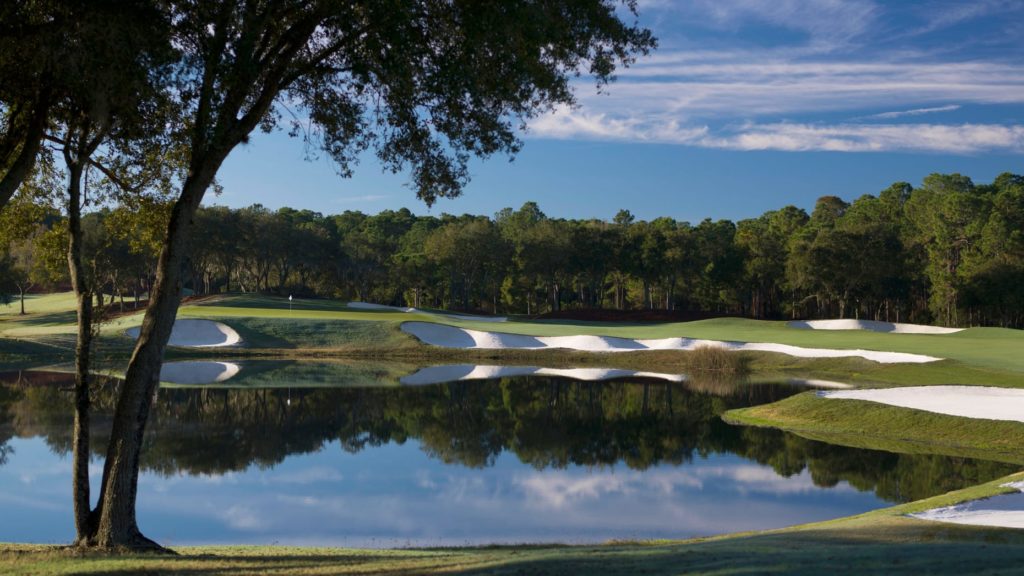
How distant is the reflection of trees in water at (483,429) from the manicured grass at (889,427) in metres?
0.80

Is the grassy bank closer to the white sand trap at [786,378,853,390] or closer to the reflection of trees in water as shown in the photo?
the white sand trap at [786,378,853,390]

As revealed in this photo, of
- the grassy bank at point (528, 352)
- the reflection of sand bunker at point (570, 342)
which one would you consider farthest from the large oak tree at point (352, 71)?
the reflection of sand bunker at point (570, 342)

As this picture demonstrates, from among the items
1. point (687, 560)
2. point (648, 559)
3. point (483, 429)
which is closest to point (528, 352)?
point (483, 429)

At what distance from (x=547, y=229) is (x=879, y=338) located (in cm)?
3726

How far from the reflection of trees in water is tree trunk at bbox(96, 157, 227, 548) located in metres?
6.12

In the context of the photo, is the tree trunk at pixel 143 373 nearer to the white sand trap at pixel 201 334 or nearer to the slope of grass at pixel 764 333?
the slope of grass at pixel 764 333

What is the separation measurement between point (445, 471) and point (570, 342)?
2871 cm

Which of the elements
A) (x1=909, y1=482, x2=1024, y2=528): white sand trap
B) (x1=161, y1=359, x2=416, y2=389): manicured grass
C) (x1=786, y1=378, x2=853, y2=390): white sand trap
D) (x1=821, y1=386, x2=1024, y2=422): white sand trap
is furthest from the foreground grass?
(x1=786, y1=378, x2=853, y2=390): white sand trap

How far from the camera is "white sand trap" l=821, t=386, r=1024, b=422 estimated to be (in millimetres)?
22188

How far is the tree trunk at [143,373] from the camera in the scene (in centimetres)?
1062

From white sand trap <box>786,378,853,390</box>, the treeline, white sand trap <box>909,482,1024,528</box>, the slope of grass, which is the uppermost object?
the treeline

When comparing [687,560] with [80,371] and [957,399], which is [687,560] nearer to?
[80,371]

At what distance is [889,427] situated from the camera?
22062 millimetres

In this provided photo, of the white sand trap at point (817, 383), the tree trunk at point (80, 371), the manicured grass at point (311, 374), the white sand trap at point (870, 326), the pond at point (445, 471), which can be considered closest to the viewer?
the tree trunk at point (80, 371)
